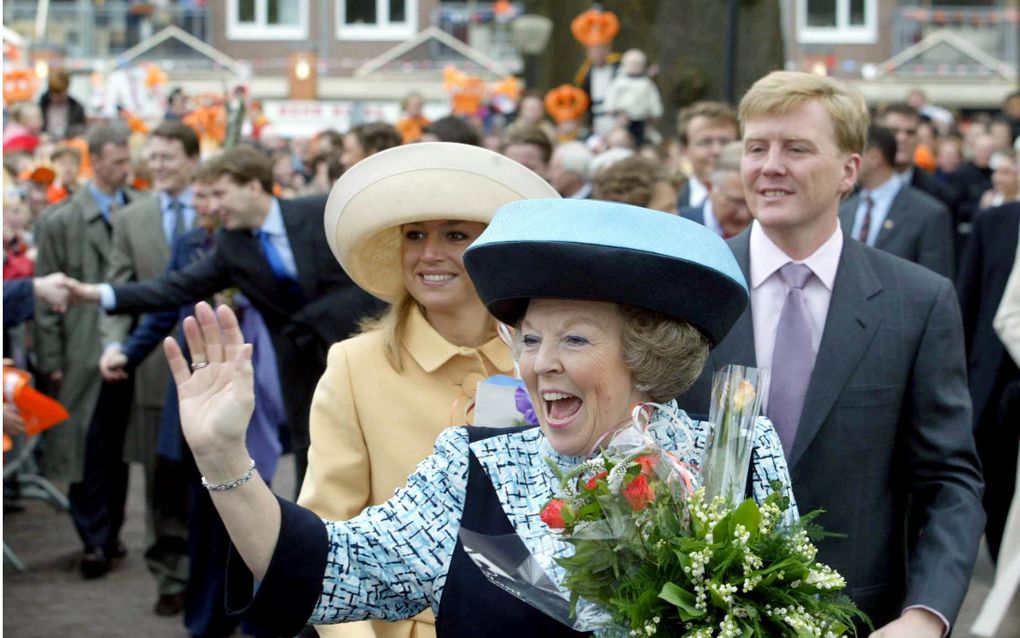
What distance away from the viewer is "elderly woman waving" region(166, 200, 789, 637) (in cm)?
279

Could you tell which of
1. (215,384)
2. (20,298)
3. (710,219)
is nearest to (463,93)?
(710,219)

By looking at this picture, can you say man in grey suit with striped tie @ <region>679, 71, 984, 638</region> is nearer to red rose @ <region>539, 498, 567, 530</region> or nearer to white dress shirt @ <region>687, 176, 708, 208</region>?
red rose @ <region>539, 498, 567, 530</region>

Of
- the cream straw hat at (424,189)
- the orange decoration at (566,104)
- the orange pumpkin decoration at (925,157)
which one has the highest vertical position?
the orange decoration at (566,104)

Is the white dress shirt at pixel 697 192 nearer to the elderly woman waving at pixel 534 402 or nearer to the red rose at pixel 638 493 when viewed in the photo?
the elderly woman waving at pixel 534 402

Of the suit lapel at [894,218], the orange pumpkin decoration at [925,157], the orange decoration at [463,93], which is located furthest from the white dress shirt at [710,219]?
the orange decoration at [463,93]

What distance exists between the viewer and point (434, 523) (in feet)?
9.78

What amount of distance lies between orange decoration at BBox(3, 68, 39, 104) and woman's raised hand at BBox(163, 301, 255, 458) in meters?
12.7

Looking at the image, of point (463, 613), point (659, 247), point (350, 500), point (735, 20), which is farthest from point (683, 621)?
point (735, 20)

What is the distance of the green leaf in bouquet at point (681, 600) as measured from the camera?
8.29ft

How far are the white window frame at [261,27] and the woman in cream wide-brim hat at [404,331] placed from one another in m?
36.7

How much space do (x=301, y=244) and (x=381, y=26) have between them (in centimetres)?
3443

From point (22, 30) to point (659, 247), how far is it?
36.8 meters

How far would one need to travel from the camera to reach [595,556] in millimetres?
2605

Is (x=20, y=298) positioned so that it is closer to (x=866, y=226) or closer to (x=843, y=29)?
(x=866, y=226)
